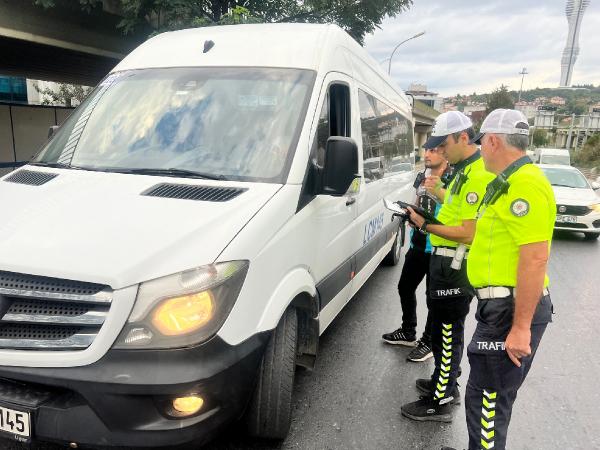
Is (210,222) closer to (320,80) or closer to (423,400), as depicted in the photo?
(320,80)

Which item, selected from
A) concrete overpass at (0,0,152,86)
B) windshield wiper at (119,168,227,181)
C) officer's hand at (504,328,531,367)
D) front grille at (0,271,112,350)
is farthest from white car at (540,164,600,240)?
concrete overpass at (0,0,152,86)

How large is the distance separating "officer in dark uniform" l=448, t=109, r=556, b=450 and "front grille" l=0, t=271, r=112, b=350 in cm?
168

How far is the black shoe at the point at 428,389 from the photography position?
336 cm

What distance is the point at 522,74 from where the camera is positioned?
2803 inches

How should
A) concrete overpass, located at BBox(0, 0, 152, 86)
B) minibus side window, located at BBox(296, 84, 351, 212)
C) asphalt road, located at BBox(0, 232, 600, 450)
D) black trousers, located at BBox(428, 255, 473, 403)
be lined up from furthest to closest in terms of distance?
concrete overpass, located at BBox(0, 0, 152, 86) → black trousers, located at BBox(428, 255, 473, 403) → asphalt road, located at BBox(0, 232, 600, 450) → minibus side window, located at BBox(296, 84, 351, 212)

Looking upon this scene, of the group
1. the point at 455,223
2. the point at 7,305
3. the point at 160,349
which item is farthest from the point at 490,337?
the point at 7,305

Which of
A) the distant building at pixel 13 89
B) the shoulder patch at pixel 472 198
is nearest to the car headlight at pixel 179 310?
the shoulder patch at pixel 472 198

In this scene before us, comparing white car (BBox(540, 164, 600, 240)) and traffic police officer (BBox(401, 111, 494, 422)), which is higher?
traffic police officer (BBox(401, 111, 494, 422))

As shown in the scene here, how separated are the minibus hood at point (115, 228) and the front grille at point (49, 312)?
0.05 meters

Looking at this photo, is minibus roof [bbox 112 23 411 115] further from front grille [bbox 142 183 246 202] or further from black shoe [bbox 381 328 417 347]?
black shoe [bbox 381 328 417 347]

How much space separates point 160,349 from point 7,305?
67cm

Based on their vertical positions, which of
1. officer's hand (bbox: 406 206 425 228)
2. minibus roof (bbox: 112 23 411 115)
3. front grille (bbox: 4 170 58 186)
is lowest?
officer's hand (bbox: 406 206 425 228)

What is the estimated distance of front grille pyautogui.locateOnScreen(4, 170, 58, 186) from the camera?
2.85 m

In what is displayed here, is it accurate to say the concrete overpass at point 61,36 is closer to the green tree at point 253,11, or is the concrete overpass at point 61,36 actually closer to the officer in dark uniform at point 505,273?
the green tree at point 253,11
